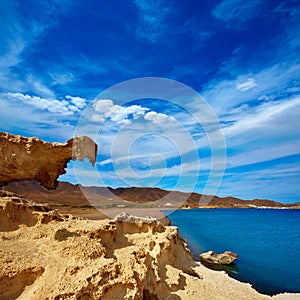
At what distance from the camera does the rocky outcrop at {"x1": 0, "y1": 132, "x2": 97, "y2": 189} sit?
43.9 feet

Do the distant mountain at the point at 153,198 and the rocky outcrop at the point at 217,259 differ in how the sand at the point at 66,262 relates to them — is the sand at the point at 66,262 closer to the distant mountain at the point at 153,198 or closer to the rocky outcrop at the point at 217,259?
the rocky outcrop at the point at 217,259

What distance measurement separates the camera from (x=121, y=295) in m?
6.13

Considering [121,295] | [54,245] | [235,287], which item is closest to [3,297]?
[54,245]

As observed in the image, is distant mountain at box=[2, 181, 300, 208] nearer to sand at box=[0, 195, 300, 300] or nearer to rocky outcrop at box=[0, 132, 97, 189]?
rocky outcrop at box=[0, 132, 97, 189]

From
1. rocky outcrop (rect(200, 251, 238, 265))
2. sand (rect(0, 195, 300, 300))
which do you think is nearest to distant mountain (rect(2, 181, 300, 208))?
rocky outcrop (rect(200, 251, 238, 265))

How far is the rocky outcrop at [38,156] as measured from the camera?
1339cm

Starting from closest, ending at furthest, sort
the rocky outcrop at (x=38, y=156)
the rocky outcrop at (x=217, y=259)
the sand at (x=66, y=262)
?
the sand at (x=66, y=262)
the rocky outcrop at (x=38, y=156)
the rocky outcrop at (x=217, y=259)

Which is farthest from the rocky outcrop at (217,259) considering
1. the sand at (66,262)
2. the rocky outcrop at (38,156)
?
the rocky outcrop at (38,156)

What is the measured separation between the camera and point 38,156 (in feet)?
46.3

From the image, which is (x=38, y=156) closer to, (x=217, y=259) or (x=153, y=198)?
(x=217, y=259)

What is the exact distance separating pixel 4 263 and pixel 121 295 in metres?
3.08

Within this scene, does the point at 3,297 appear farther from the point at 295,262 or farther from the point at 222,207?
the point at 222,207

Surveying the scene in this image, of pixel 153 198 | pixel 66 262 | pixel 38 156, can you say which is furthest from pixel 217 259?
pixel 153 198

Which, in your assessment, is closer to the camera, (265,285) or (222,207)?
(265,285)
